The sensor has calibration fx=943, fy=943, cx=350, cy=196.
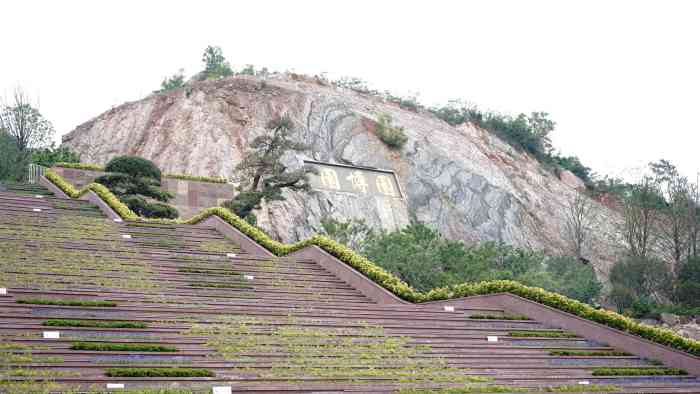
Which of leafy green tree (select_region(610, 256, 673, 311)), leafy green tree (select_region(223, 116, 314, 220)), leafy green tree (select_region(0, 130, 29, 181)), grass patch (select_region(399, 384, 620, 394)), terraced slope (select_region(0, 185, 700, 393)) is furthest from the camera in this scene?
leafy green tree (select_region(610, 256, 673, 311))

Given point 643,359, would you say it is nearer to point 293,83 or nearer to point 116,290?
point 116,290

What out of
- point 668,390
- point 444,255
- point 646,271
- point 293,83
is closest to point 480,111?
point 293,83

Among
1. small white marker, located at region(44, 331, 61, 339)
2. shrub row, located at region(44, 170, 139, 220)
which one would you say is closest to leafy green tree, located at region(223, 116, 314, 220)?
shrub row, located at region(44, 170, 139, 220)

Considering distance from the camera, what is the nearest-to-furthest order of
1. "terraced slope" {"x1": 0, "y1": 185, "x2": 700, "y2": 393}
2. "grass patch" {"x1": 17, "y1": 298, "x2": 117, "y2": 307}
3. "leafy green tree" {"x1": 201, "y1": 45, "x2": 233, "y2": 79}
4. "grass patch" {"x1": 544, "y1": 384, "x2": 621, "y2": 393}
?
"terraced slope" {"x1": 0, "y1": 185, "x2": 700, "y2": 393}
"grass patch" {"x1": 17, "y1": 298, "x2": 117, "y2": 307}
"grass patch" {"x1": 544, "y1": 384, "x2": 621, "y2": 393}
"leafy green tree" {"x1": 201, "y1": 45, "x2": 233, "y2": 79}

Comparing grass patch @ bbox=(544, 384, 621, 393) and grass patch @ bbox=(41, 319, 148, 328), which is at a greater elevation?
grass patch @ bbox=(41, 319, 148, 328)

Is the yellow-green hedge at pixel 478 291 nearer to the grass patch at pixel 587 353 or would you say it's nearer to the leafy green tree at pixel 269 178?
the grass patch at pixel 587 353

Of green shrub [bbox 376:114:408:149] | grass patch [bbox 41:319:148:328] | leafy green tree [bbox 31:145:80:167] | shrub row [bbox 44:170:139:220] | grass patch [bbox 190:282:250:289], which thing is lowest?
grass patch [bbox 41:319:148:328]

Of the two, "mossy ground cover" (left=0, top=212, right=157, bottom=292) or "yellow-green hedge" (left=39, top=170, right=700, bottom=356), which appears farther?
"yellow-green hedge" (left=39, top=170, right=700, bottom=356)

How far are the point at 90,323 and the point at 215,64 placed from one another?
3558 cm

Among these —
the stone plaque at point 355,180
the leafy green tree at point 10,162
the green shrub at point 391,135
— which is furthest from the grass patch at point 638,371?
the green shrub at point 391,135

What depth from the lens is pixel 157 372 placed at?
9.90 meters

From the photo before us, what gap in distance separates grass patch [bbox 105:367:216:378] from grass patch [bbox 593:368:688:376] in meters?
5.76

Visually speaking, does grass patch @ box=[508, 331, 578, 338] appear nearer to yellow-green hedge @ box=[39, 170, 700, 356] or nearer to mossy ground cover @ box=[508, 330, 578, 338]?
mossy ground cover @ box=[508, 330, 578, 338]

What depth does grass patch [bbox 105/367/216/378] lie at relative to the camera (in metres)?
9.69
